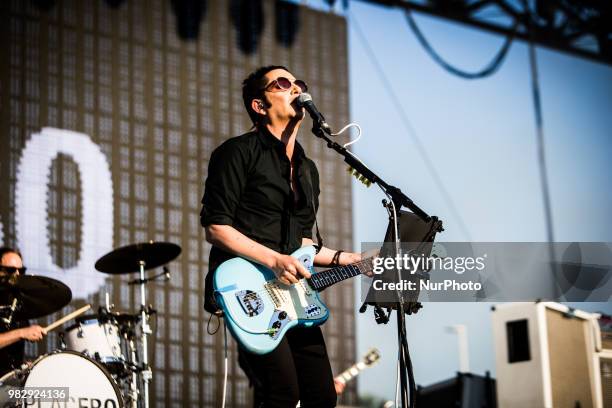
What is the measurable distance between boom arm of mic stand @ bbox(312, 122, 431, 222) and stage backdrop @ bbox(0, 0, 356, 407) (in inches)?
158

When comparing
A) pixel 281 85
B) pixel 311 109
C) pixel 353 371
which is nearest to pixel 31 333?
pixel 281 85

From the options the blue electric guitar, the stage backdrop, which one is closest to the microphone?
the blue electric guitar

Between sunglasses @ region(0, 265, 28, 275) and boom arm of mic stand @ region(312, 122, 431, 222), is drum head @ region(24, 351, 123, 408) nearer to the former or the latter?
sunglasses @ region(0, 265, 28, 275)

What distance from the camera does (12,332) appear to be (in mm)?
5043

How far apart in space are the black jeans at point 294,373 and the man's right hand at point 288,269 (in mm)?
232

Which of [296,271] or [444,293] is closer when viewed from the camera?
[296,271]

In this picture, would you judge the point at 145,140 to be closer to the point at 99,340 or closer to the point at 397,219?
the point at 99,340

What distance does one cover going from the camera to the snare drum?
5.66 metres

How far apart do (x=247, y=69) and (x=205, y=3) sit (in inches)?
27.8

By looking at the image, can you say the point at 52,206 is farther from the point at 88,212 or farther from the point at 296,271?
the point at 296,271

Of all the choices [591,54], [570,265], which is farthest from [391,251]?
[591,54]

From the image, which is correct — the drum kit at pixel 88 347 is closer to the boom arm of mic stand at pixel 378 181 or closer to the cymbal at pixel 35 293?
the cymbal at pixel 35 293

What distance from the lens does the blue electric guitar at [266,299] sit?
10.8 ft

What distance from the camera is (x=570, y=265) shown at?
4.63 metres
